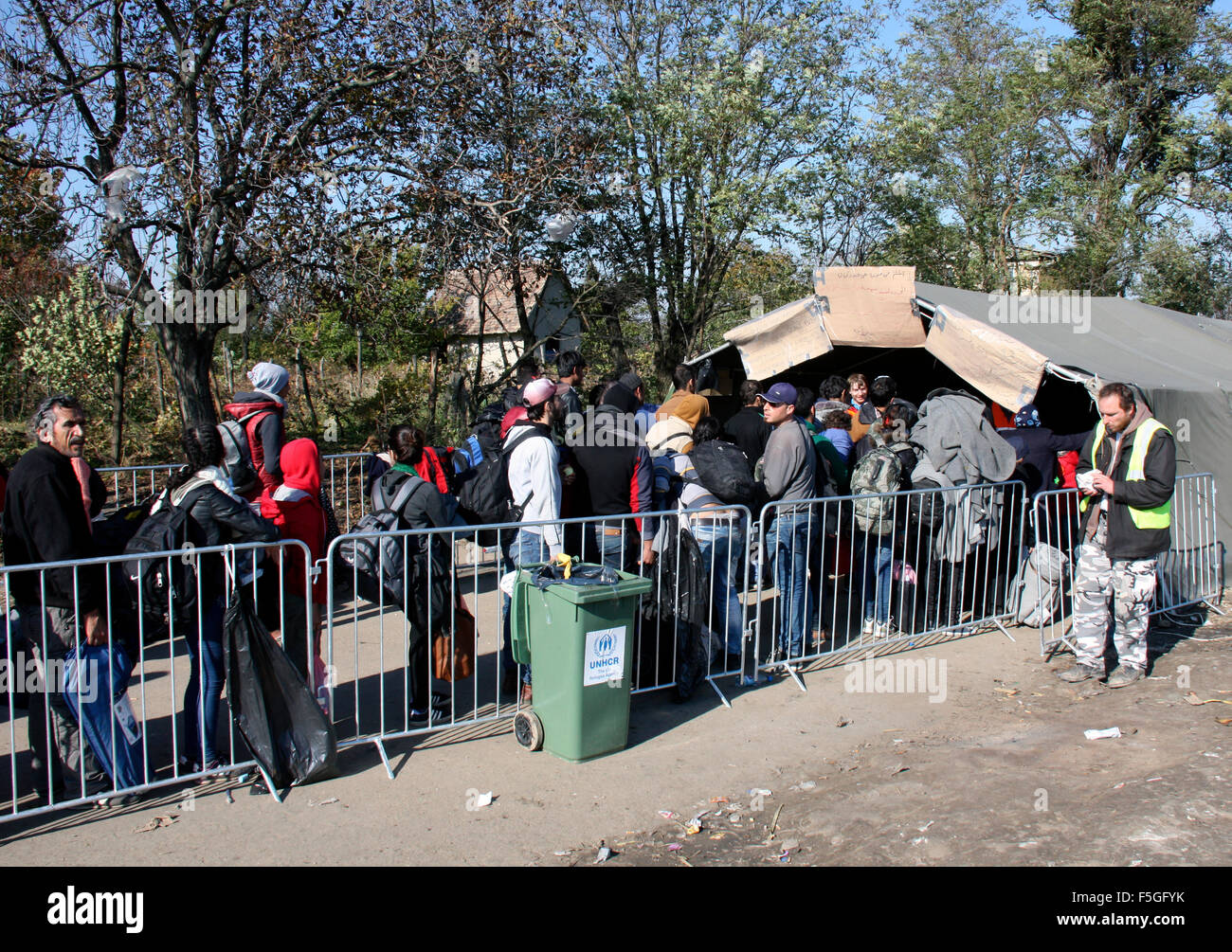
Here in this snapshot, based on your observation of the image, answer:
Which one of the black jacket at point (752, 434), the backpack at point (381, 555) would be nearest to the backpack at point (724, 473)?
the black jacket at point (752, 434)

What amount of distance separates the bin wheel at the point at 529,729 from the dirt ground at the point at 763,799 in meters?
0.09

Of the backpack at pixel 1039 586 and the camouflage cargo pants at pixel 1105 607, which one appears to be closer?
the camouflage cargo pants at pixel 1105 607

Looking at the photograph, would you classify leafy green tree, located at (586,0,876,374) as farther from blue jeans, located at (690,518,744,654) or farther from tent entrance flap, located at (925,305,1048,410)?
blue jeans, located at (690,518,744,654)

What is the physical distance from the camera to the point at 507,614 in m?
5.43

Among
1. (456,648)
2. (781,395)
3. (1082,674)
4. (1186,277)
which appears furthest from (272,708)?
(1186,277)

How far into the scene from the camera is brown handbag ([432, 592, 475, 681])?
5.21 metres

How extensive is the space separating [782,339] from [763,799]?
5.69 meters

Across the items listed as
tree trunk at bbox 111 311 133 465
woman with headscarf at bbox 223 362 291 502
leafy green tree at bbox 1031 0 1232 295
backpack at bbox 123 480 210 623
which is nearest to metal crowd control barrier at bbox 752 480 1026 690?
woman with headscarf at bbox 223 362 291 502

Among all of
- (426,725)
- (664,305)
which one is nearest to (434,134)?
(664,305)

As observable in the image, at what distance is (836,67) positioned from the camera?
14.4m

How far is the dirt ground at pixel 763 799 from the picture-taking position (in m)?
3.94

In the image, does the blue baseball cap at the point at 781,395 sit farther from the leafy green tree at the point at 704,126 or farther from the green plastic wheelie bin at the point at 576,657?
the leafy green tree at the point at 704,126

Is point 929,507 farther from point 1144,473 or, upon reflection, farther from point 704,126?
point 704,126
